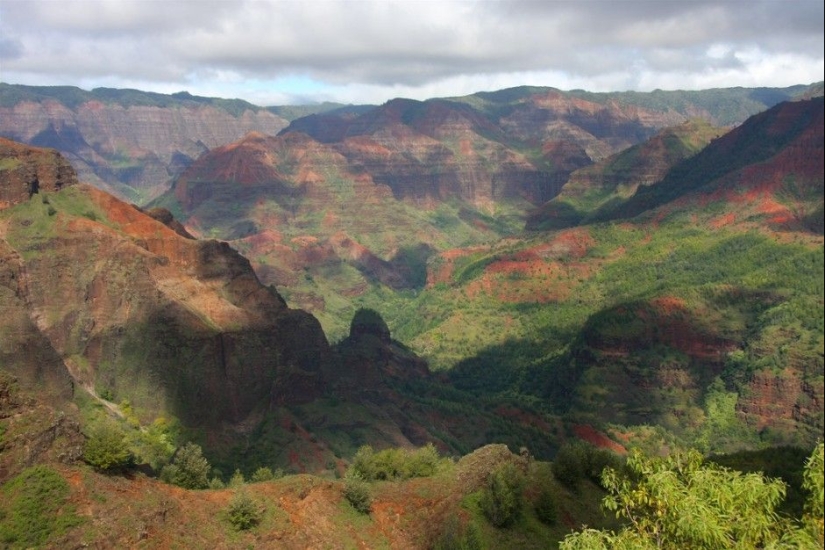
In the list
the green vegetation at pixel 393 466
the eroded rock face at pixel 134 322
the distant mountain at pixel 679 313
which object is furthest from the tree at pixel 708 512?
the eroded rock face at pixel 134 322

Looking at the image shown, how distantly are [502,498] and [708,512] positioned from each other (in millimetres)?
30062

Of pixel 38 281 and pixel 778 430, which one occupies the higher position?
pixel 38 281

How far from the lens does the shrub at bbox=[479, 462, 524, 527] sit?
49094 millimetres

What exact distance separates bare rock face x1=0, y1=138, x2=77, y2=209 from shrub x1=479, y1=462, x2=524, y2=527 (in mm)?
69610

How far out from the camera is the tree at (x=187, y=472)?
189 ft

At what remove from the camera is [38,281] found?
8525 centimetres

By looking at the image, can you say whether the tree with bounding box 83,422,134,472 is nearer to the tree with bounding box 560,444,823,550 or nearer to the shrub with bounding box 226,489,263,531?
the shrub with bounding box 226,489,263,531

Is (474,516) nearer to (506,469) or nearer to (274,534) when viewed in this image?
(506,469)

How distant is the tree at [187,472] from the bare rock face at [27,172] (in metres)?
46.8

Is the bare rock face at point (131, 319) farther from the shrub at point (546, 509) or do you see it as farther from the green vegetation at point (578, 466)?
the shrub at point (546, 509)

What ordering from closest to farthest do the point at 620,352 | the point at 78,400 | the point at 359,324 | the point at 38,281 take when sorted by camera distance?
the point at 78,400
the point at 38,281
the point at 620,352
the point at 359,324

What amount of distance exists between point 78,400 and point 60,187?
33172 millimetres

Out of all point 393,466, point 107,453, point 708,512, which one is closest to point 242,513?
point 107,453

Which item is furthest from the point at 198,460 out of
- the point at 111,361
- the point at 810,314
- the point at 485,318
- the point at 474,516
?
the point at 485,318
